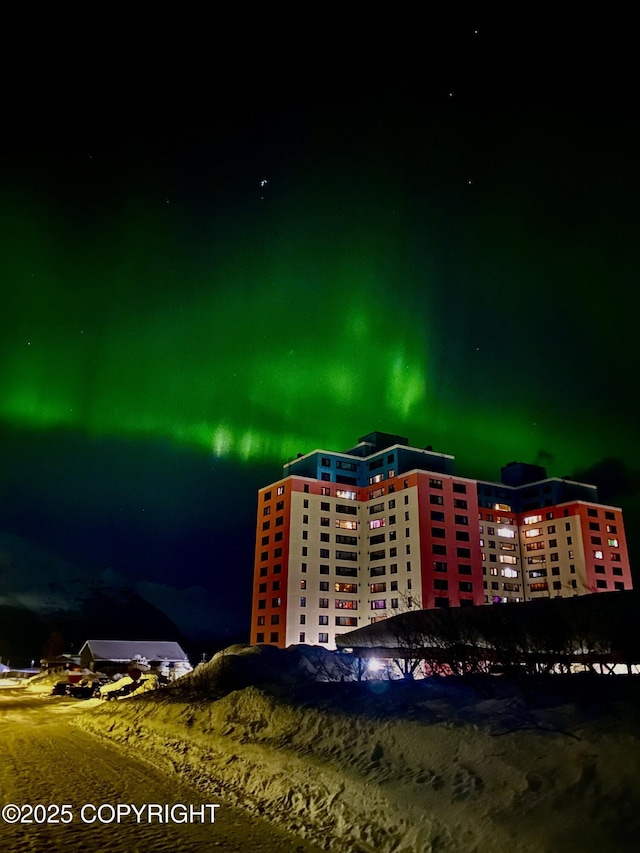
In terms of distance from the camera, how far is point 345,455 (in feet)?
331

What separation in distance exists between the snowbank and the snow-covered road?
82cm

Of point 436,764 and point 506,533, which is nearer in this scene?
point 436,764

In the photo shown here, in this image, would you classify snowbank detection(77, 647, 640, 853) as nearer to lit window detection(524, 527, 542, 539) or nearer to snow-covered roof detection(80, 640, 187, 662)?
snow-covered roof detection(80, 640, 187, 662)

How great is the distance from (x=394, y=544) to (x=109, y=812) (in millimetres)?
79697

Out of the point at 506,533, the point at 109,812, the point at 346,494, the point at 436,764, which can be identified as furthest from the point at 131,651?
the point at 436,764

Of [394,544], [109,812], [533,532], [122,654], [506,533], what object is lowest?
[122,654]

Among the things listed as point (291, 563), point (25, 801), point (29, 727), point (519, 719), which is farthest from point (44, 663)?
point (519, 719)

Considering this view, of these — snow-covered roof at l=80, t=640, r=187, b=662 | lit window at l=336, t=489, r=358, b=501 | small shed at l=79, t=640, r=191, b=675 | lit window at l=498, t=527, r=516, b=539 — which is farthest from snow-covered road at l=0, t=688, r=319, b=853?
lit window at l=498, t=527, r=516, b=539

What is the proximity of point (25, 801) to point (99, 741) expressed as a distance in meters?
12.3

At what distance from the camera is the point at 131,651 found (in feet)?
336

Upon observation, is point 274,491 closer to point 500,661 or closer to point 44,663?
point 44,663

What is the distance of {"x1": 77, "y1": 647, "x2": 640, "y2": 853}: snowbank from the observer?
9.55 metres

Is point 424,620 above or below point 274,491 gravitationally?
below

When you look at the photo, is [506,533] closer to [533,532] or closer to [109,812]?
[533,532]
